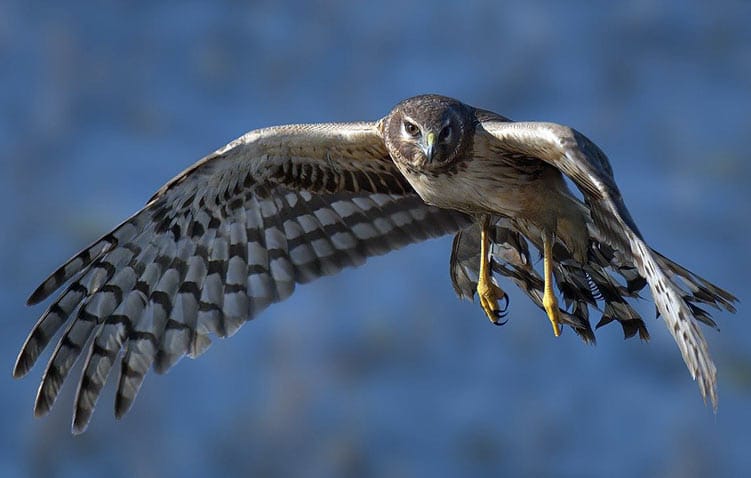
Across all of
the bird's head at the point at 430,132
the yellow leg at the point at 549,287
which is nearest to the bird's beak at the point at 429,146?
the bird's head at the point at 430,132

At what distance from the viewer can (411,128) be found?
7496 mm

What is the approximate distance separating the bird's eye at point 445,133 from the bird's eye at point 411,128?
0.12 metres

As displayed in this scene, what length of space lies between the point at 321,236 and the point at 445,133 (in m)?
1.42

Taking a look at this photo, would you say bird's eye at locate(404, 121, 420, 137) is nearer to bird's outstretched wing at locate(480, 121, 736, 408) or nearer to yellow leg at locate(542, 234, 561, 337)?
bird's outstretched wing at locate(480, 121, 736, 408)

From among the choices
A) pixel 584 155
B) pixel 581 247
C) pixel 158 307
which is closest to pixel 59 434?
pixel 158 307

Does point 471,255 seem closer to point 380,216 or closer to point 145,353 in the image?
point 380,216

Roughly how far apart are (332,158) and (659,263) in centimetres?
211

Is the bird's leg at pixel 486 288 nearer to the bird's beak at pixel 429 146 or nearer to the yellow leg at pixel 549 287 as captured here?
the yellow leg at pixel 549 287

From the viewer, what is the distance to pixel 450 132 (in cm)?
739

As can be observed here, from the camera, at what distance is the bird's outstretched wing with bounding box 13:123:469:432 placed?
801 centimetres

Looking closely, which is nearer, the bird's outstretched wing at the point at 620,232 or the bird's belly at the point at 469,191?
the bird's outstretched wing at the point at 620,232

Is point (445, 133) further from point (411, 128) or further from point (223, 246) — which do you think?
point (223, 246)

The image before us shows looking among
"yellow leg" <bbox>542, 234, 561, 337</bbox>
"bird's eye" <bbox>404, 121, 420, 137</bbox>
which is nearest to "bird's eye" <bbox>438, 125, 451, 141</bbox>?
"bird's eye" <bbox>404, 121, 420, 137</bbox>

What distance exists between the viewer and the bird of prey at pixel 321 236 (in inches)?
295
